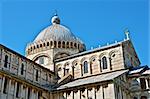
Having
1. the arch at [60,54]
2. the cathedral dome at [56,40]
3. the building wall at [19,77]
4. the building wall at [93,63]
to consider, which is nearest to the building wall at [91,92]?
the building wall at [19,77]

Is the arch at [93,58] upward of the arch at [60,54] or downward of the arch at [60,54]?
downward

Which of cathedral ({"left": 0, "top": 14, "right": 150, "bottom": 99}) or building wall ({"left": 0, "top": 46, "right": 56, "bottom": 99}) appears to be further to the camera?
cathedral ({"left": 0, "top": 14, "right": 150, "bottom": 99})

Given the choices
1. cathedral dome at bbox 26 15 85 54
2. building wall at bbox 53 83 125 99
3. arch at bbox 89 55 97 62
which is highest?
cathedral dome at bbox 26 15 85 54

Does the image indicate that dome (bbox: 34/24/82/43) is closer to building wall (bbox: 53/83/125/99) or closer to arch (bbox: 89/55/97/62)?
arch (bbox: 89/55/97/62)

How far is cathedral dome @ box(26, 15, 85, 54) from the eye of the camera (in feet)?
133

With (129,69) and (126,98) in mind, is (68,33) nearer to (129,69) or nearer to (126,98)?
(129,69)

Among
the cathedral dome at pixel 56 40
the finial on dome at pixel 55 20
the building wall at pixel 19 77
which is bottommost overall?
the building wall at pixel 19 77

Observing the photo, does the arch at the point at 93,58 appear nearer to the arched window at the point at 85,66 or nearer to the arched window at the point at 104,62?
the arched window at the point at 85,66

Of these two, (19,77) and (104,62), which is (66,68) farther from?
(19,77)

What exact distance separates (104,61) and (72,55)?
5.34 meters

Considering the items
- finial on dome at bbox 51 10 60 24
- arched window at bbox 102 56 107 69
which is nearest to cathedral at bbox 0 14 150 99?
arched window at bbox 102 56 107 69

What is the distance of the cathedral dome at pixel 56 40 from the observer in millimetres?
40688

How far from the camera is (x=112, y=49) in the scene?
1371 inches

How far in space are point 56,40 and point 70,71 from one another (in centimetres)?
624
